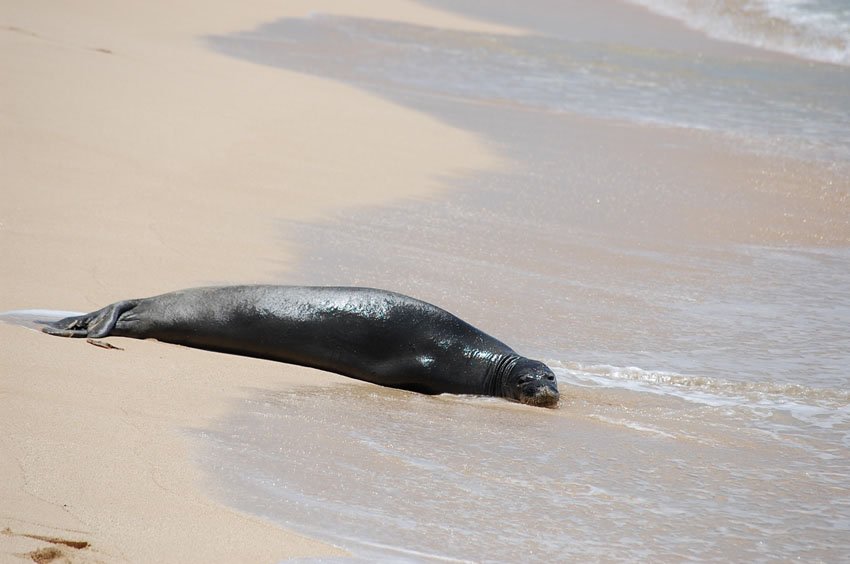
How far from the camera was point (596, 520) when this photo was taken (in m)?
3.85

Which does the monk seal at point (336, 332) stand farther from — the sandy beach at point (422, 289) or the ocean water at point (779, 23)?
the ocean water at point (779, 23)

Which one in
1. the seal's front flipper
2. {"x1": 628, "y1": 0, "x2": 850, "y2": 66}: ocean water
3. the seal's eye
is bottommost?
the seal's front flipper

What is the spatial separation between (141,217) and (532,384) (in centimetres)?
325

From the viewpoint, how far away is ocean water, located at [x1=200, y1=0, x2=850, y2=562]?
150 inches

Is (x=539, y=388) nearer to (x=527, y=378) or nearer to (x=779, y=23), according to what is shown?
(x=527, y=378)

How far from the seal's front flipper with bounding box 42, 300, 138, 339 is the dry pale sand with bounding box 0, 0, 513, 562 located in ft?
0.55

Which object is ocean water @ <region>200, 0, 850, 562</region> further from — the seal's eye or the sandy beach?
the seal's eye

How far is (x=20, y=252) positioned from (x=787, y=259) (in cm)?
481

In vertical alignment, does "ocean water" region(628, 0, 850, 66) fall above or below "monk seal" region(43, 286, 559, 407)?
above

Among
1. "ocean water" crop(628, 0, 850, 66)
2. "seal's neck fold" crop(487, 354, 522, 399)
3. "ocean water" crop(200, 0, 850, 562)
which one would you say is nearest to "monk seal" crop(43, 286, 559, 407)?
"seal's neck fold" crop(487, 354, 522, 399)

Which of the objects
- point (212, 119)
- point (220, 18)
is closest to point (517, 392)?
point (212, 119)

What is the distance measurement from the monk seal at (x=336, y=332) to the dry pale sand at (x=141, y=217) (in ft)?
0.53

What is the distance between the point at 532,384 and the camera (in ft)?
16.8

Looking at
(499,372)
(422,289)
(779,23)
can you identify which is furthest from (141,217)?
(779,23)
